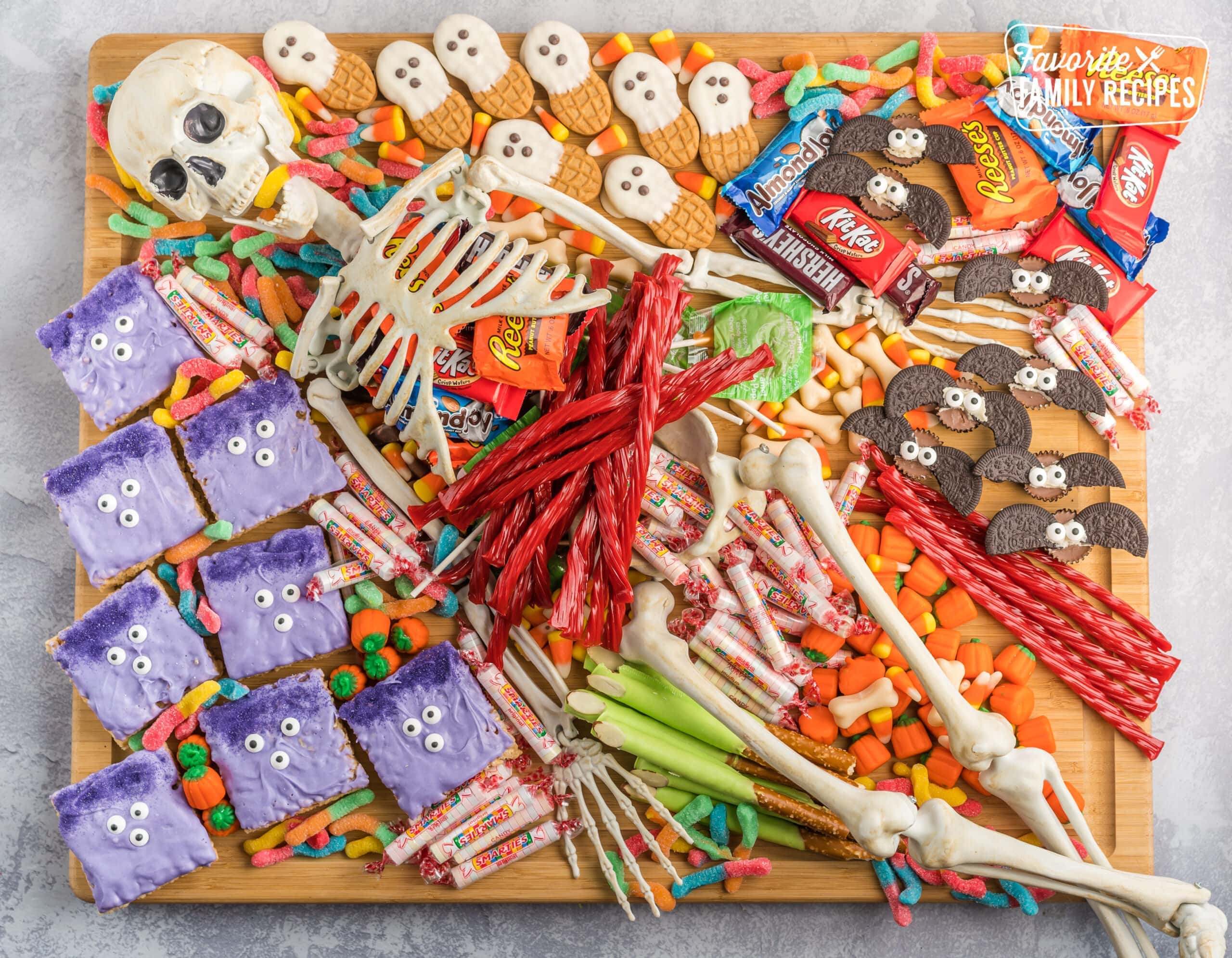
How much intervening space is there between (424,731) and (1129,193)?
1922mm

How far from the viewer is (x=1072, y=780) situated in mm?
2211

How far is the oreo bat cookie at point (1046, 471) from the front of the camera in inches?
85.9

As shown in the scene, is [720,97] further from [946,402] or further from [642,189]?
[946,402]

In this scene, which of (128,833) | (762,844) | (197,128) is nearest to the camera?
(197,128)

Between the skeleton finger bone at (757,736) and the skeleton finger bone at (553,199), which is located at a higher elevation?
the skeleton finger bone at (553,199)

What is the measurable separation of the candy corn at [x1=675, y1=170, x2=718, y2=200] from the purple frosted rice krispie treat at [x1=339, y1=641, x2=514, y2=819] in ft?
3.77

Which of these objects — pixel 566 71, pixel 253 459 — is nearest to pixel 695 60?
pixel 566 71

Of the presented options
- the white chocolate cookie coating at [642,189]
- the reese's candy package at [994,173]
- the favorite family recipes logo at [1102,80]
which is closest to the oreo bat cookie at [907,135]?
the reese's candy package at [994,173]

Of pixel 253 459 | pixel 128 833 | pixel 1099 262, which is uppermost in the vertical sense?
pixel 1099 262

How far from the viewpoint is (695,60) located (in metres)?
2.25

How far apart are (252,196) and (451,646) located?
3.27ft

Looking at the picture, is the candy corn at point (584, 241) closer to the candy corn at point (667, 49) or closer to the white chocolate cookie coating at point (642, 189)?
the white chocolate cookie coating at point (642, 189)

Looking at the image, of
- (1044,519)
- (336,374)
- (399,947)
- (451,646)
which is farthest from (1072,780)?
(336,374)

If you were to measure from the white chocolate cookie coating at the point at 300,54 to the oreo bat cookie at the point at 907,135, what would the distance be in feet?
3.68
